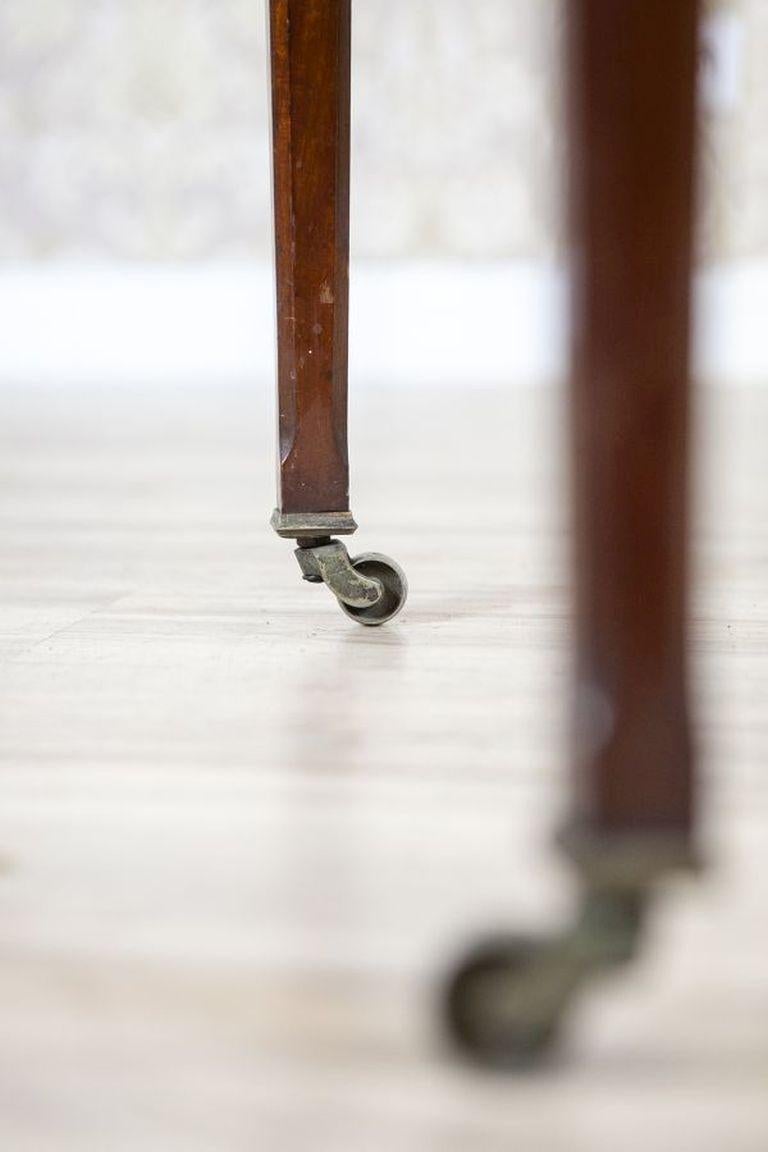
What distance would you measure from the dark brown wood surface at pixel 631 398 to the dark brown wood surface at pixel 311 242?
39cm

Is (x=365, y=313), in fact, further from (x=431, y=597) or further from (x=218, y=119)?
(x=431, y=597)

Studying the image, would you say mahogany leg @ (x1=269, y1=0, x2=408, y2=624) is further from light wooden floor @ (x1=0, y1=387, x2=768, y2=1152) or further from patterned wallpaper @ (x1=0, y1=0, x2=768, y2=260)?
patterned wallpaper @ (x1=0, y1=0, x2=768, y2=260)

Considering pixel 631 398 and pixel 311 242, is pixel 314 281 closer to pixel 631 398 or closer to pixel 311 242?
pixel 311 242

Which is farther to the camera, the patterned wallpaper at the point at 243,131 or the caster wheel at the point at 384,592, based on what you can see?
the patterned wallpaper at the point at 243,131

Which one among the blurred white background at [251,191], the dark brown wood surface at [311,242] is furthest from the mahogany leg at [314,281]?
the blurred white background at [251,191]

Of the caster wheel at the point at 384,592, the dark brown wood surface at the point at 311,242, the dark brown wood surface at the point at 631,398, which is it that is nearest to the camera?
the dark brown wood surface at the point at 631,398

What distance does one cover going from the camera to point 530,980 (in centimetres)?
32

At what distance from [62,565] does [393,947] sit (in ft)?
2.19

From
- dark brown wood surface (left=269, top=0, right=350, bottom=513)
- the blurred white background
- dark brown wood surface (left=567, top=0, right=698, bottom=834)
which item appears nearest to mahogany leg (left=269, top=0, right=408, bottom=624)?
dark brown wood surface (left=269, top=0, right=350, bottom=513)

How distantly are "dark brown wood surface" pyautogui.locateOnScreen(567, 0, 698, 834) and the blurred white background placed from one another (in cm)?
313

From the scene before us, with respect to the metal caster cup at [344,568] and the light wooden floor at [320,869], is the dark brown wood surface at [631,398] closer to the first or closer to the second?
the light wooden floor at [320,869]

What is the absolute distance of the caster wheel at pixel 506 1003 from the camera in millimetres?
323

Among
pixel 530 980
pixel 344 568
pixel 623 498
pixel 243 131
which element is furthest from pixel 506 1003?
pixel 243 131

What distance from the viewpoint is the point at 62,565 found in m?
1.01
